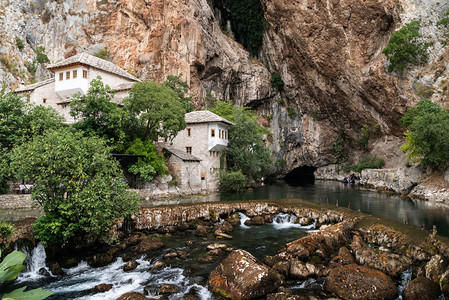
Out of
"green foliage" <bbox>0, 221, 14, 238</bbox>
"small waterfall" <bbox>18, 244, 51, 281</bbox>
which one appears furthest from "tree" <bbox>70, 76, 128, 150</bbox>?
"small waterfall" <bbox>18, 244, 51, 281</bbox>

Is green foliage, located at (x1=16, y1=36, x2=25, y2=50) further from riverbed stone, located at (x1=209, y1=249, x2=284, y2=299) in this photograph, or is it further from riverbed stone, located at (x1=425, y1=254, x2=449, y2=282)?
riverbed stone, located at (x1=425, y1=254, x2=449, y2=282)

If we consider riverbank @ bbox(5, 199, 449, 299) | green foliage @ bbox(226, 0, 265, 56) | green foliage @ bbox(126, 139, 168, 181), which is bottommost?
riverbank @ bbox(5, 199, 449, 299)

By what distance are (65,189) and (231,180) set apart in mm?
20262

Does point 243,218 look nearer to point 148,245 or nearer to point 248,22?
point 148,245

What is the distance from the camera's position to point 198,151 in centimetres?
3444

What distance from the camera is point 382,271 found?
1258cm

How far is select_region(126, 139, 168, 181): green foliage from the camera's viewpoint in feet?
92.0

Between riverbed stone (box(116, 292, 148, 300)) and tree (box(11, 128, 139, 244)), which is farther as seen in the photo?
tree (box(11, 128, 139, 244))

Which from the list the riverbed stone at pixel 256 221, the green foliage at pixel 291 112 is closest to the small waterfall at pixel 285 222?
the riverbed stone at pixel 256 221

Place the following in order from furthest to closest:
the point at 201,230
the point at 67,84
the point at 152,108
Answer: the point at 67,84 < the point at 152,108 < the point at 201,230

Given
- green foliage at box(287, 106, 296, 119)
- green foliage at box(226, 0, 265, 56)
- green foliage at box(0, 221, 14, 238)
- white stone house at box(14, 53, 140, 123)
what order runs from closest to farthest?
green foliage at box(0, 221, 14, 238) → white stone house at box(14, 53, 140, 123) → green foliage at box(287, 106, 296, 119) → green foliage at box(226, 0, 265, 56)

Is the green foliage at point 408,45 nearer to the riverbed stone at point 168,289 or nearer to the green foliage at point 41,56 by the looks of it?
the riverbed stone at point 168,289

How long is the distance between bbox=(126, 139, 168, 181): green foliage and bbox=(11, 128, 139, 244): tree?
40.3 ft

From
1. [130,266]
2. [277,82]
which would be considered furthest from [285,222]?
[277,82]
